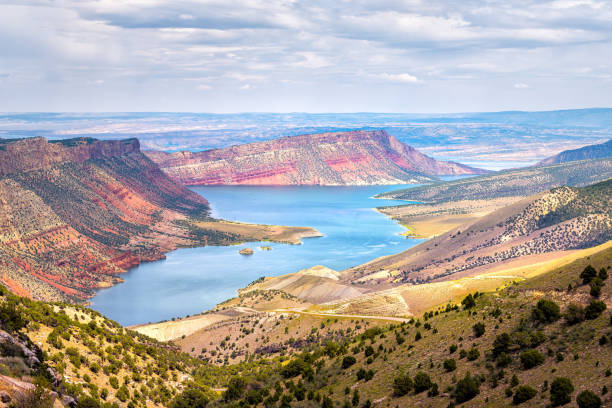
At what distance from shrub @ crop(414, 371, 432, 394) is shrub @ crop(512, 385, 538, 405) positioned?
6.28 m

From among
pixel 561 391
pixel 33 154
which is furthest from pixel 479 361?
pixel 33 154

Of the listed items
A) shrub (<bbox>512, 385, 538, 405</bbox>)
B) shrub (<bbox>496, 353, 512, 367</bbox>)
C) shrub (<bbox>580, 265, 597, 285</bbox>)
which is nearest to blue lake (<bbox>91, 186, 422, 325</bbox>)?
shrub (<bbox>580, 265, 597, 285</bbox>)

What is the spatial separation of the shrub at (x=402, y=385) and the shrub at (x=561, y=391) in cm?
903

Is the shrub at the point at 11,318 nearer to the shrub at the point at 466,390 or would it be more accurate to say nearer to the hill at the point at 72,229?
the shrub at the point at 466,390

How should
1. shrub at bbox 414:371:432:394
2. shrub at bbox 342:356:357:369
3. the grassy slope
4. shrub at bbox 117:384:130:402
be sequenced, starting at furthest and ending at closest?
1. shrub at bbox 342:356:357:369
2. shrub at bbox 117:384:130:402
3. shrub at bbox 414:371:432:394
4. the grassy slope

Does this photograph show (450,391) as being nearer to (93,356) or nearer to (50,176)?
(93,356)

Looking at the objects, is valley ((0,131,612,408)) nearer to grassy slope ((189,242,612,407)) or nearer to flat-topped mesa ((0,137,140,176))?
grassy slope ((189,242,612,407))

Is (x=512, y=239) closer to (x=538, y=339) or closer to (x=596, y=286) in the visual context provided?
(x=596, y=286)

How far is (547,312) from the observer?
116 ft

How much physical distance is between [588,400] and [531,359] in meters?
6.36

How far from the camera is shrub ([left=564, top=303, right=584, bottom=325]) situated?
1314 inches

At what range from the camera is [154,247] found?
160 meters

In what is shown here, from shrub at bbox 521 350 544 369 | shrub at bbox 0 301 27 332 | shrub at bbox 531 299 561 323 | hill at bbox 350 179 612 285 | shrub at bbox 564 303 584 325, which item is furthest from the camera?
hill at bbox 350 179 612 285

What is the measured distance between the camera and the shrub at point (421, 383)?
110 ft
